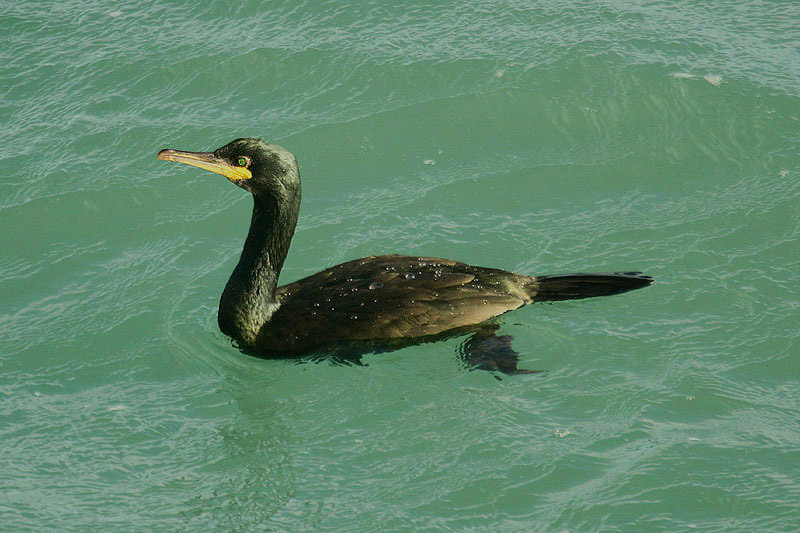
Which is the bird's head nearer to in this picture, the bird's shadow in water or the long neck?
the long neck

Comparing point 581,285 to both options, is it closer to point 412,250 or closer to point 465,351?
point 465,351

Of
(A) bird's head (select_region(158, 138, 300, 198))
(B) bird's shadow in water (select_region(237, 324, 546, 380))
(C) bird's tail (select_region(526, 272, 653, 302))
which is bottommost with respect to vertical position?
(B) bird's shadow in water (select_region(237, 324, 546, 380))

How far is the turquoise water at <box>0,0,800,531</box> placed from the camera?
5.24 meters

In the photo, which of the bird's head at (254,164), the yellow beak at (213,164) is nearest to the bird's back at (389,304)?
the bird's head at (254,164)

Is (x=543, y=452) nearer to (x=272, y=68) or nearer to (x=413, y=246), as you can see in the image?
(x=413, y=246)

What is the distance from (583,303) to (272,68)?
3806mm

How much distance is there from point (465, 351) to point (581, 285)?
846 millimetres

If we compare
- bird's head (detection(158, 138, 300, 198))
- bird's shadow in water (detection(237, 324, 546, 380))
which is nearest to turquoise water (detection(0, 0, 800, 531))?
bird's shadow in water (detection(237, 324, 546, 380))

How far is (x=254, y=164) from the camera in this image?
6285 mm

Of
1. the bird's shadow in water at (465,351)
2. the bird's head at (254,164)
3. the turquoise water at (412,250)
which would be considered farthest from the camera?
the bird's head at (254,164)

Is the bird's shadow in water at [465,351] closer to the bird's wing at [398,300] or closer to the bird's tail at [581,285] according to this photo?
A: the bird's wing at [398,300]

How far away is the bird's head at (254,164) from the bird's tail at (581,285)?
5.35ft

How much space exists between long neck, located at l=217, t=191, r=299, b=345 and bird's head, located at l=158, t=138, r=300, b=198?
12cm

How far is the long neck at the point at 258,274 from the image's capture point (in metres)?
6.41
